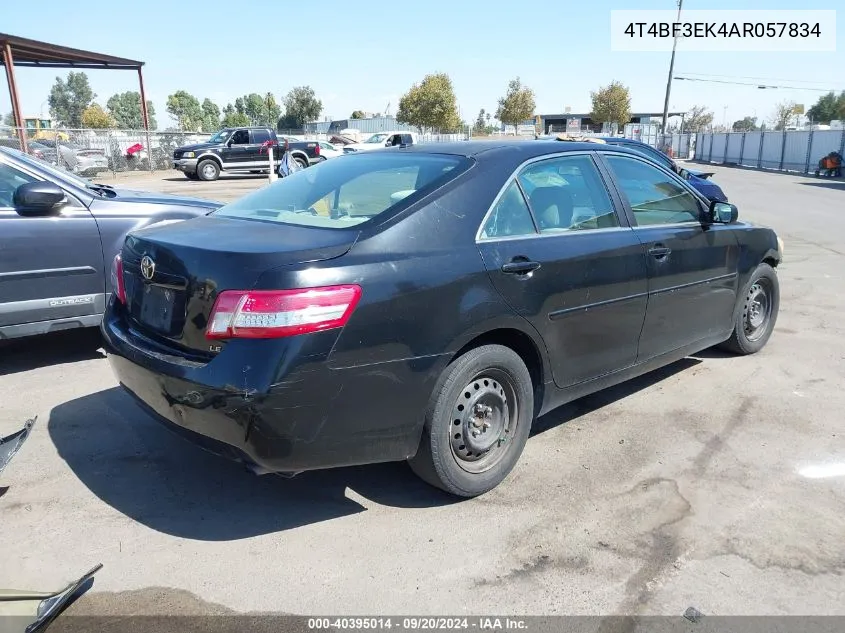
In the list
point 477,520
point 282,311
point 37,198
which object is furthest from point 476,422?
point 37,198

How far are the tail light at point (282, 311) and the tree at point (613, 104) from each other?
211 feet

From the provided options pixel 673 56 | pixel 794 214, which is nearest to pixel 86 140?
pixel 794 214

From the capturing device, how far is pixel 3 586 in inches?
108

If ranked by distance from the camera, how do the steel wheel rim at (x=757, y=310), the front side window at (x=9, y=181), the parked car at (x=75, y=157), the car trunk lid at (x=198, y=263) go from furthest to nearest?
the parked car at (x=75, y=157) < the steel wheel rim at (x=757, y=310) < the front side window at (x=9, y=181) < the car trunk lid at (x=198, y=263)

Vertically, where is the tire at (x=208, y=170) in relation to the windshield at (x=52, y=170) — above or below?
below

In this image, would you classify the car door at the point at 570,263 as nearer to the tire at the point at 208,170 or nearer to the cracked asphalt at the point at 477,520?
the cracked asphalt at the point at 477,520

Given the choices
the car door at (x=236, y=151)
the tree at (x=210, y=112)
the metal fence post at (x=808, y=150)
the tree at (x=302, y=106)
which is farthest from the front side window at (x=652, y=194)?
the tree at (x=210, y=112)

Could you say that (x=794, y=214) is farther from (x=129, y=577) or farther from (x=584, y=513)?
(x=129, y=577)

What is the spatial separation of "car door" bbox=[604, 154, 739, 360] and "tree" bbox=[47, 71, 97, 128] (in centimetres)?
14071

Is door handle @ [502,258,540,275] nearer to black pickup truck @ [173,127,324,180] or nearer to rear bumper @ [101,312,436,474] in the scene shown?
rear bumper @ [101,312,436,474]

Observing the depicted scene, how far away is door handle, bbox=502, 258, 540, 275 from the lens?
10.9 feet

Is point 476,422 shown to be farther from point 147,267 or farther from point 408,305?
point 147,267

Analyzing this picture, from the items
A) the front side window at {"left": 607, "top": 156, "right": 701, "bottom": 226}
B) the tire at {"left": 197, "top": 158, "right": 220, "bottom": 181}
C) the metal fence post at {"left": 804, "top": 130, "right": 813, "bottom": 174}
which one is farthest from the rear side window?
the metal fence post at {"left": 804, "top": 130, "right": 813, "bottom": 174}

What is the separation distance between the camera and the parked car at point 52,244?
4910 millimetres
